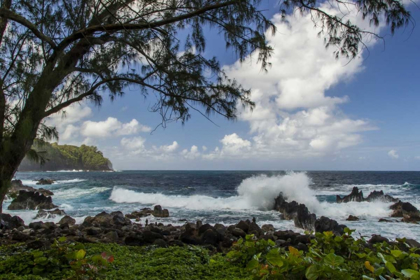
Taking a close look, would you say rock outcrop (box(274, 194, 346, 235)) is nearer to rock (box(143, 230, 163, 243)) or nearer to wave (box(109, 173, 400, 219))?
wave (box(109, 173, 400, 219))

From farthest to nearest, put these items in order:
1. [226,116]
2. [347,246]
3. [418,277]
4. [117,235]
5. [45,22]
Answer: [117,235], [226,116], [45,22], [347,246], [418,277]

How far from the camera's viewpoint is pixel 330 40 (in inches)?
130

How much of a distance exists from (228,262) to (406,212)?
13359 mm

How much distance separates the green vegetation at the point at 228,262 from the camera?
1.96m

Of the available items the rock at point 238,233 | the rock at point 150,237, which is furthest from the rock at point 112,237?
the rock at point 238,233

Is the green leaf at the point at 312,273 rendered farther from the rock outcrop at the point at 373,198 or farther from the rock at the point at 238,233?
the rock outcrop at the point at 373,198

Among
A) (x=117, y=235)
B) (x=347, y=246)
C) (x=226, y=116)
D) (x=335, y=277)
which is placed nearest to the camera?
(x=335, y=277)

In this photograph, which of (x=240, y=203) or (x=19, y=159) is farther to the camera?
(x=240, y=203)

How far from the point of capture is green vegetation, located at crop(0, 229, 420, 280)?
1.96 meters

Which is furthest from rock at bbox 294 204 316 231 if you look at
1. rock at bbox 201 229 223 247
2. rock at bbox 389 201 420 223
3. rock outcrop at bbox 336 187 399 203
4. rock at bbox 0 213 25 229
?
rock outcrop at bbox 336 187 399 203

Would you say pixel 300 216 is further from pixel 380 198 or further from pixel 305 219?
pixel 380 198

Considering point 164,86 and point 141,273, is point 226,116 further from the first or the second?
point 141,273

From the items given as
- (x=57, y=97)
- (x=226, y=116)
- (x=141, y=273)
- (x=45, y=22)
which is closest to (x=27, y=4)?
(x=45, y=22)

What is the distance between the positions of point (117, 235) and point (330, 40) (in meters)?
4.73
